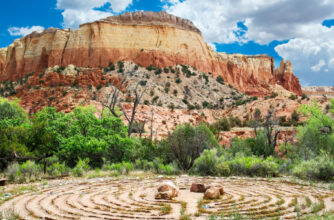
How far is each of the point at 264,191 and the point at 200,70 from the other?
60.5 metres

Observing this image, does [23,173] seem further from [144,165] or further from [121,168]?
[144,165]

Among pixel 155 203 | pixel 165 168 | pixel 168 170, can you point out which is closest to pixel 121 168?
pixel 165 168

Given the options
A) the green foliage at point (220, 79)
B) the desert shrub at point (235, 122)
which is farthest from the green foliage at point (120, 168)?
the green foliage at point (220, 79)

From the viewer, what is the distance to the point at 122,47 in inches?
2581

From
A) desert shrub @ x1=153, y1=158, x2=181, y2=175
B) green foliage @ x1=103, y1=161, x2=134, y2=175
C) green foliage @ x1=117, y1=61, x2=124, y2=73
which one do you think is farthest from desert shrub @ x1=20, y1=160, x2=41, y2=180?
green foliage @ x1=117, y1=61, x2=124, y2=73

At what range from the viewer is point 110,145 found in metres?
16.8

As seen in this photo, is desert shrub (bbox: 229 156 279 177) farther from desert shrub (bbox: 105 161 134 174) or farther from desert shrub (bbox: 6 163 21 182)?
desert shrub (bbox: 6 163 21 182)

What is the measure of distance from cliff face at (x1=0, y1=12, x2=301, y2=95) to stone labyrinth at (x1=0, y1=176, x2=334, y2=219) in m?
54.0

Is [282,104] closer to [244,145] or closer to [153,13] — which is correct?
[244,145]

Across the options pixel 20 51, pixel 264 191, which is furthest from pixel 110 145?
pixel 20 51

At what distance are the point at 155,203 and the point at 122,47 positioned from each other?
6033cm

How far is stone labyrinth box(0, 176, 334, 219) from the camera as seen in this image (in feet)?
22.4

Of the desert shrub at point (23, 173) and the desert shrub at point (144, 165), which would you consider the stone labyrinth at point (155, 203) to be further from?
the desert shrub at point (144, 165)

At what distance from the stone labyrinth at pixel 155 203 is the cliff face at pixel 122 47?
53976 mm
